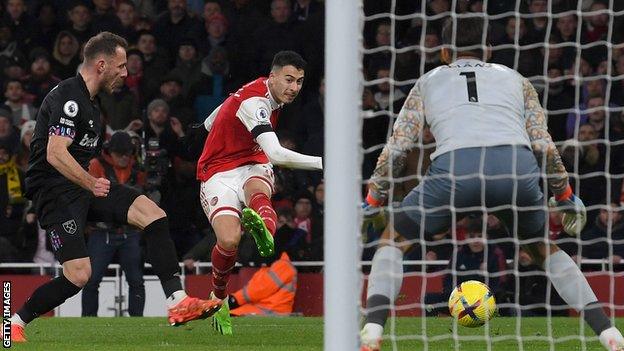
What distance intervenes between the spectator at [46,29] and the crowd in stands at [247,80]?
0.7 inches

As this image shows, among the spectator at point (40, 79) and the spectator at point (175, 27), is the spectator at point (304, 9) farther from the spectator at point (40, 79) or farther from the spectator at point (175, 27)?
the spectator at point (40, 79)

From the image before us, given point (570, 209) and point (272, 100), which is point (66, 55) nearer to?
point (272, 100)

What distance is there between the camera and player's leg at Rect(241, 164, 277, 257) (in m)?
9.48

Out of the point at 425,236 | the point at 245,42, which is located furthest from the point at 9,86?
the point at 425,236

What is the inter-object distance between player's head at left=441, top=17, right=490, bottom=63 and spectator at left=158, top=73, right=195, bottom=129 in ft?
27.5

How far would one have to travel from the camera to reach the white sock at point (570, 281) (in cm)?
716

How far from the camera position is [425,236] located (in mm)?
7105

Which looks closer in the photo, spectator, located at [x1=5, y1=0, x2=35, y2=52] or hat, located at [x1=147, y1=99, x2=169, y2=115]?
hat, located at [x1=147, y1=99, x2=169, y2=115]

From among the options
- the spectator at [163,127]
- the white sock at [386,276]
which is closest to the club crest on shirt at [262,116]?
the white sock at [386,276]

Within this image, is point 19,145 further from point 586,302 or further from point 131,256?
point 586,302

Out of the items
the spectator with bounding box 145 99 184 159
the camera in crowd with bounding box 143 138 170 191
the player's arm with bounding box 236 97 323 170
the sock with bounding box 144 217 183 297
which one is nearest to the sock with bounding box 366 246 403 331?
the player's arm with bounding box 236 97 323 170

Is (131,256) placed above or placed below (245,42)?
below

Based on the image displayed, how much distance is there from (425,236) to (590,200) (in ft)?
23.2
